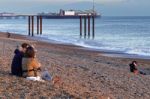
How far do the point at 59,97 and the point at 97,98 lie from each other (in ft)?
2.54

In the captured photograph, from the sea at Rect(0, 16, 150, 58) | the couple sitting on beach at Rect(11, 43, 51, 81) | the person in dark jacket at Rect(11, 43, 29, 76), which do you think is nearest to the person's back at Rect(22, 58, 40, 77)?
the couple sitting on beach at Rect(11, 43, 51, 81)

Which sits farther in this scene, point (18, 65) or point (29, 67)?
point (18, 65)

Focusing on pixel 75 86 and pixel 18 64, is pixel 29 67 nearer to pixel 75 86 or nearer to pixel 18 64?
pixel 18 64

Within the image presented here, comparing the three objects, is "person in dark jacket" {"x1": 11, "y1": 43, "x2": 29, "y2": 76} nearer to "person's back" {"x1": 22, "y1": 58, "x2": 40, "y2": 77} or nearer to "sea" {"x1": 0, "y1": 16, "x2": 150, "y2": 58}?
"person's back" {"x1": 22, "y1": 58, "x2": 40, "y2": 77}

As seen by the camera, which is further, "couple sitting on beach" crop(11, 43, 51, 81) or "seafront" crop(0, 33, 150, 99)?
"couple sitting on beach" crop(11, 43, 51, 81)

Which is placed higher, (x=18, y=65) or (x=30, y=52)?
(x=30, y=52)

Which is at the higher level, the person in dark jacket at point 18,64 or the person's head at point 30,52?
the person's head at point 30,52

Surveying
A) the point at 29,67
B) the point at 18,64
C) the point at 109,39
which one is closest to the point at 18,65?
the point at 18,64

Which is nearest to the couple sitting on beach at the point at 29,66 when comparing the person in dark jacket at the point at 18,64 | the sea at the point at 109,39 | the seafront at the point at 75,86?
the person in dark jacket at the point at 18,64

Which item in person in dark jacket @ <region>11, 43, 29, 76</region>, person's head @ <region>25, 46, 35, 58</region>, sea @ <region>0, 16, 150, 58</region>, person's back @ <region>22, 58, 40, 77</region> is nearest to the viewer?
person's head @ <region>25, 46, 35, 58</region>

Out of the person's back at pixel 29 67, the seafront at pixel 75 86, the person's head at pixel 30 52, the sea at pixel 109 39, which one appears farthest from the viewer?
the sea at pixel 109 39

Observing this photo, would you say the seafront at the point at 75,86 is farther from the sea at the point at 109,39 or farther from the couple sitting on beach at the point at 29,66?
the sea at the point at 109,39

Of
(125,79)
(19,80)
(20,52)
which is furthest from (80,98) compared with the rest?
(125,79)

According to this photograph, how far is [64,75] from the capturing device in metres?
Result: 15.0
